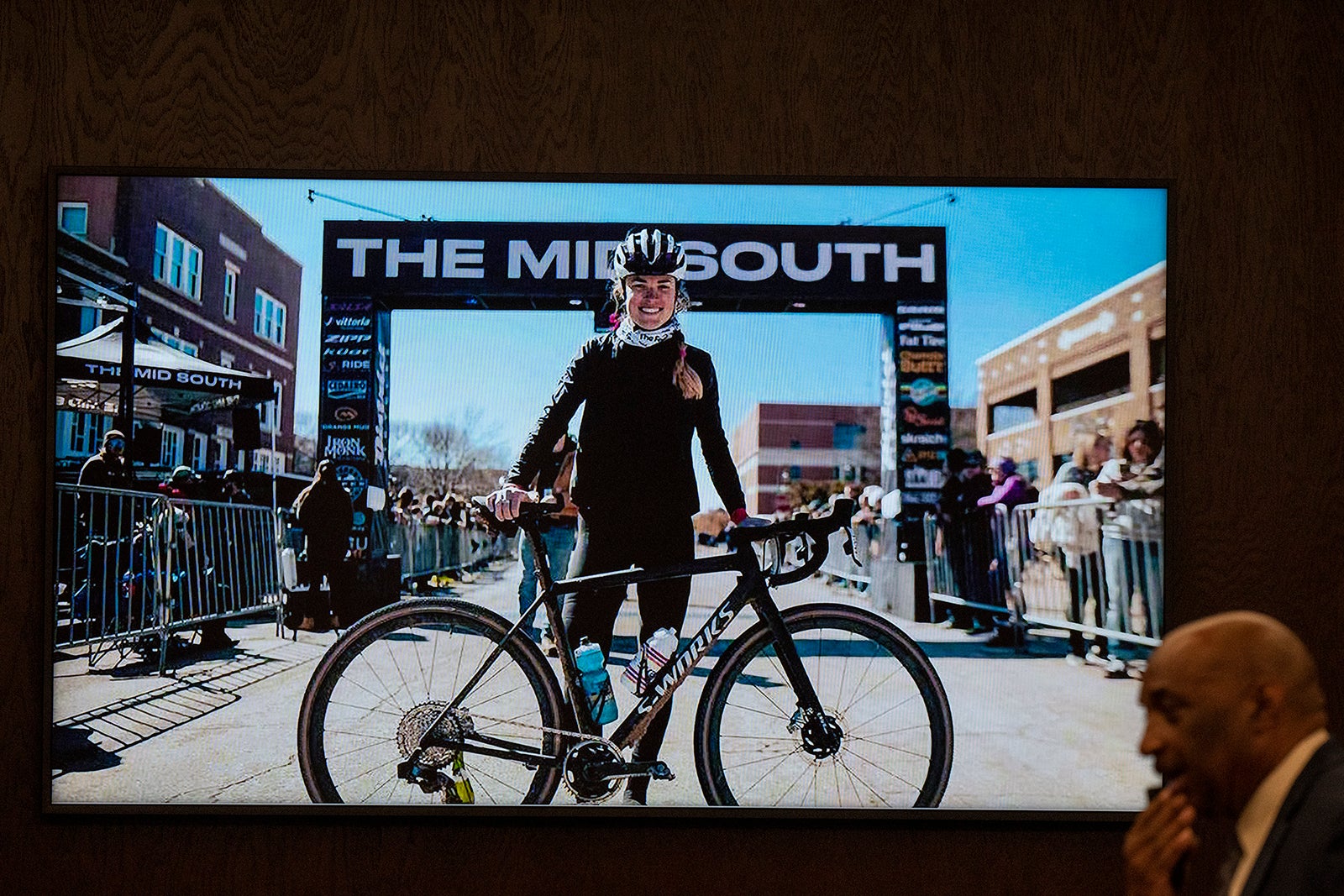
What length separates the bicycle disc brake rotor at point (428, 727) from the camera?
10.6 feet

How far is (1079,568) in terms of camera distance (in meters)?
3.33

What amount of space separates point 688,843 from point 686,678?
45cm

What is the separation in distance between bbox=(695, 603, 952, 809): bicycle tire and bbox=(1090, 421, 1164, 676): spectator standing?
0.56 m

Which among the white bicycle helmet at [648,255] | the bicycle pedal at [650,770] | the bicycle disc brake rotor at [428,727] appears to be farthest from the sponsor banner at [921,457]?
the bicycle disc brake rotor at [428,727]

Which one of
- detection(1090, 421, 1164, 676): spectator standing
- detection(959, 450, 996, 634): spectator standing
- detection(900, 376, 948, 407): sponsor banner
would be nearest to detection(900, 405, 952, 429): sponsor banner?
detection(900, 376, 948, 407): sponsor banner

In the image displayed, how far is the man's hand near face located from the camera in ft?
3.63

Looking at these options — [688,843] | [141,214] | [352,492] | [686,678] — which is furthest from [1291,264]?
[141,214]

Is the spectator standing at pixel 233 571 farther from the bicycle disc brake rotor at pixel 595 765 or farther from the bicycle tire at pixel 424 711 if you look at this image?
the bicycle disc brake rotor at pixel 595 765

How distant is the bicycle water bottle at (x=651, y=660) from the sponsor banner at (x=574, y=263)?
0.91m

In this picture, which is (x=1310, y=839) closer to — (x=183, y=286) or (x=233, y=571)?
(x=233, y=571)

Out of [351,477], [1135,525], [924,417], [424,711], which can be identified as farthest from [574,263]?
[1135,525]

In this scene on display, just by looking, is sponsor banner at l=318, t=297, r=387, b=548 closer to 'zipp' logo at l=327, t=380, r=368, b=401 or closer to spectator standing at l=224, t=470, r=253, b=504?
'zipp' logo at l=327, t=380, r=368, b=401

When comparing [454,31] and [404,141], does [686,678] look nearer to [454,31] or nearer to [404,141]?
[404,141]

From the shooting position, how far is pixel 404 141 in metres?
3.40
